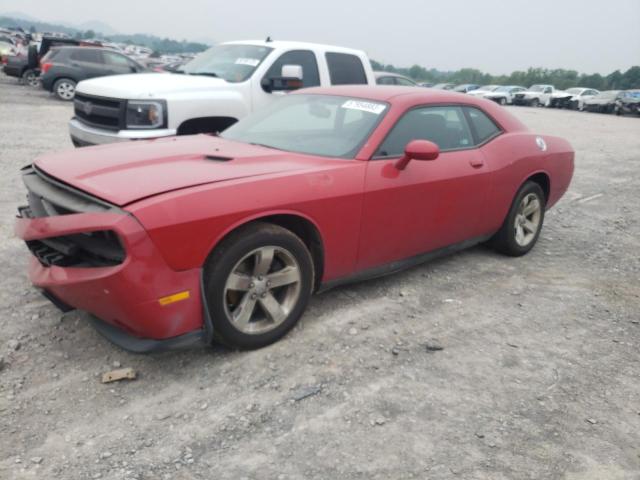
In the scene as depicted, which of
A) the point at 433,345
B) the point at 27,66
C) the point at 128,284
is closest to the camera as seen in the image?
the point at 128,284

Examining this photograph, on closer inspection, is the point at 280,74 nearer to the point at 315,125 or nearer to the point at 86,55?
the point at 315,125

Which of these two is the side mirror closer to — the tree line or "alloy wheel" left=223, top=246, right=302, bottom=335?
"alloy wheel" left=223, top=246, right=302, bottom=335

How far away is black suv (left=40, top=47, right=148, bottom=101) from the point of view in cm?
1695

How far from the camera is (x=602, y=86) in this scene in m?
78.2

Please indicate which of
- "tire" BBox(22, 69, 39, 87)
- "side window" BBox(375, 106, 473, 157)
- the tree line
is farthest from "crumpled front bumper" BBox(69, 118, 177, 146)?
the tree line

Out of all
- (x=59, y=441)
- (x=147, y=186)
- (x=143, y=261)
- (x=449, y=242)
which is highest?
(x=147, y=186)

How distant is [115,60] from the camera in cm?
1731

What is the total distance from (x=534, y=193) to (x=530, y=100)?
116ft

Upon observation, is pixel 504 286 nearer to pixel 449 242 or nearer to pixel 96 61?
pixel 449 242

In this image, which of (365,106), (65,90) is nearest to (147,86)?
(365,106)

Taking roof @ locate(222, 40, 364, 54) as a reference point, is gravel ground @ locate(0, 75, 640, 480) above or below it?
below

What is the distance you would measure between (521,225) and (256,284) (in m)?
3.04

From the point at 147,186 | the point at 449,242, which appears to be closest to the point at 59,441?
the point at 147,186

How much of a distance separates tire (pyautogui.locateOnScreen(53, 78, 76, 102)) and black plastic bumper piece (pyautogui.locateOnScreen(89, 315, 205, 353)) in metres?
16.4
